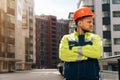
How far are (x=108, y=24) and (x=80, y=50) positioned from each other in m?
82.9

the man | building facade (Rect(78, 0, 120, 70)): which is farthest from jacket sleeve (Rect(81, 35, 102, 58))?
building facade (Rect(78, 0, 120, 70))

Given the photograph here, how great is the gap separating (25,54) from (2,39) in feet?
143

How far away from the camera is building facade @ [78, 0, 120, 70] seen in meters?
84.6

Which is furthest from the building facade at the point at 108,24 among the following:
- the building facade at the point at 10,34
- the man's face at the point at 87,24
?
the man's face at the point at 87,24

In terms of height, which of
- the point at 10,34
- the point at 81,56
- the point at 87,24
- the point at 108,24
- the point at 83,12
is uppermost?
the point at 108,24

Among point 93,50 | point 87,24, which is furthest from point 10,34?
point 93,50

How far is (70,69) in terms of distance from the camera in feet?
14.6

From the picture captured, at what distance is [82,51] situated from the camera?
174 inches

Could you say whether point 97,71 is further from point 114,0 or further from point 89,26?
point 114,0

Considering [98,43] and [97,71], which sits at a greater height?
[98,43]

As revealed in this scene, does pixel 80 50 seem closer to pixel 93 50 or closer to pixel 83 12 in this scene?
pixel 93 50

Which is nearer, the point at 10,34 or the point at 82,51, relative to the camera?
the point at 82,51

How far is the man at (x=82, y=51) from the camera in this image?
438cm

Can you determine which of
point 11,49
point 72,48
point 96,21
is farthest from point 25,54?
point 72,48
